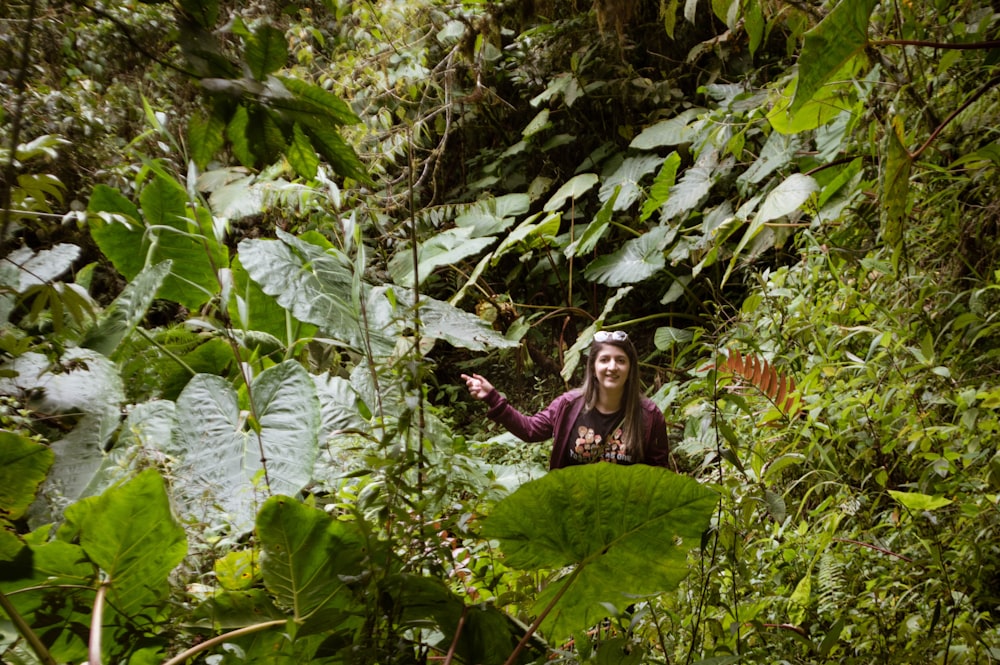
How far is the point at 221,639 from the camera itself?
646mm

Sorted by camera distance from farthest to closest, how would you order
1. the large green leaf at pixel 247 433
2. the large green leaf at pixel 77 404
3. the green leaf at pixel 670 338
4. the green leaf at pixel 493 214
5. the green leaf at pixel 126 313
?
the green leaf at pixel 493 214 < the green leaf at pixel 670 338 < the green leaf at pixel 126 313 < the large green leaf at pixel 247 433 < the large green leaf at pixel 77 404

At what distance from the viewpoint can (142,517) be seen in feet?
2.59

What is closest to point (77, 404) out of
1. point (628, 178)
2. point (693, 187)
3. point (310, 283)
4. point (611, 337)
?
point (310, 283)

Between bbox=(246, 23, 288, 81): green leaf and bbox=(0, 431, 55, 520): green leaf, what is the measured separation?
23.0 inches

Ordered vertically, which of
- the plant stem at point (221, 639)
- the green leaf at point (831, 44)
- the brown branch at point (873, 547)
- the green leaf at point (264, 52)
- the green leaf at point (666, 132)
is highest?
the green leaf at point (666, 132)

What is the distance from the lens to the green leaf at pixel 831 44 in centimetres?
116

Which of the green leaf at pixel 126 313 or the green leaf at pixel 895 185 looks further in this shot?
the green leaf at pixel 126 313

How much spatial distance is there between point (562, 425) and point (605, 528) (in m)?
1.75

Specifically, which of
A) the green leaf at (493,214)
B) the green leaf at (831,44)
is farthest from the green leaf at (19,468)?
the green leaf at (493,214)

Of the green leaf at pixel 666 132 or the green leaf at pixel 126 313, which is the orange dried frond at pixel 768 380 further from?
the green leaf at pixel 666 132

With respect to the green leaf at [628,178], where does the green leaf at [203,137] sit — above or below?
below

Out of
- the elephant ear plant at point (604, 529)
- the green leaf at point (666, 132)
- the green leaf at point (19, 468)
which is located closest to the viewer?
the elephant ear plant at point (604, 529)

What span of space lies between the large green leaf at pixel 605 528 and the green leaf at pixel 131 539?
0.35 meters

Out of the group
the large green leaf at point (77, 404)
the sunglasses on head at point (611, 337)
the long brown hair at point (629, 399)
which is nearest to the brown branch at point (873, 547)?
the long brown hair at point (629, 399)
